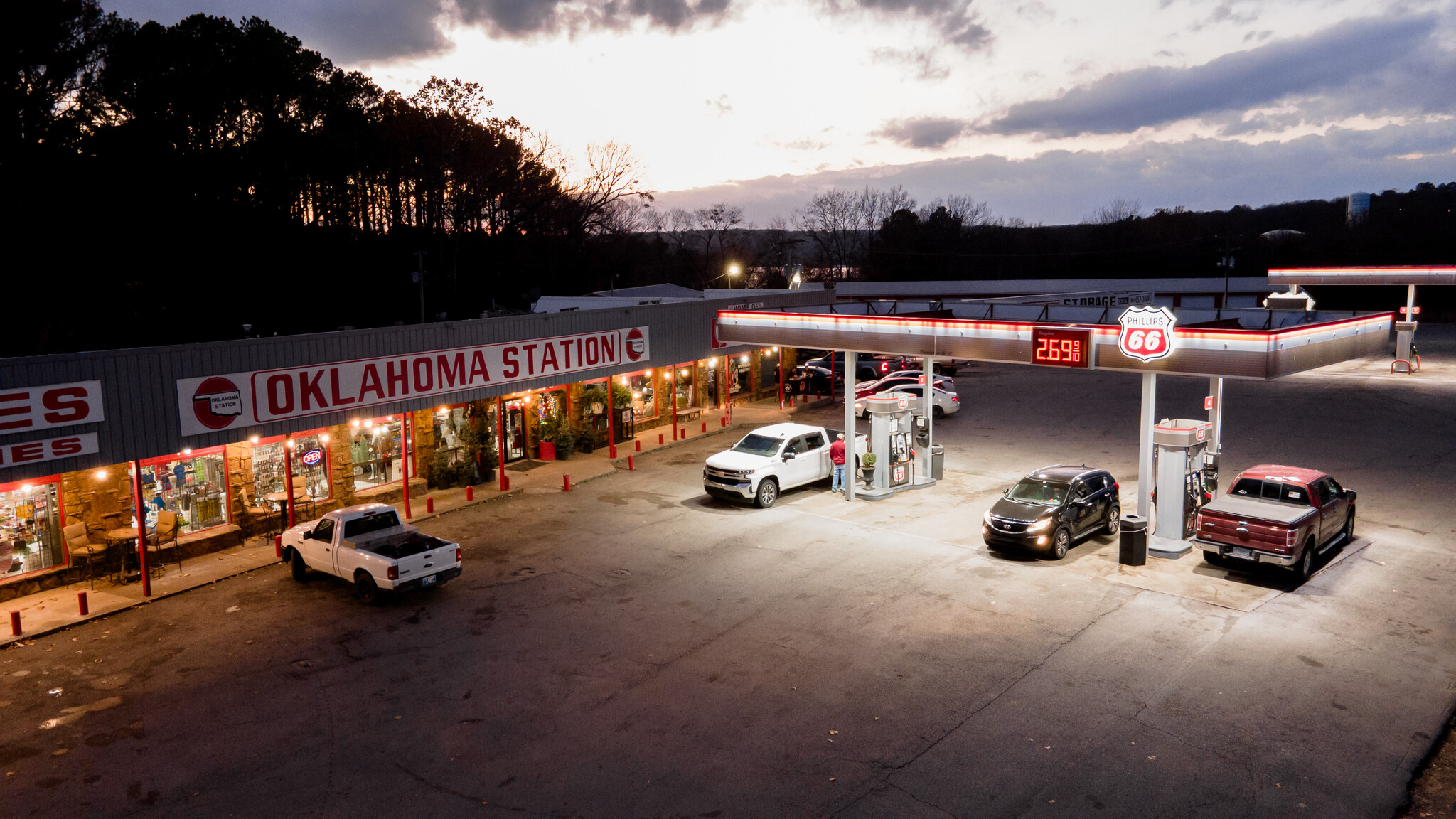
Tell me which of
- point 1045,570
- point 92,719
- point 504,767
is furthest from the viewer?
point 1045,570

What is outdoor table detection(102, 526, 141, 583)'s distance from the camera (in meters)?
17.3

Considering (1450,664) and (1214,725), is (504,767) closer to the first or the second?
(1214,725)

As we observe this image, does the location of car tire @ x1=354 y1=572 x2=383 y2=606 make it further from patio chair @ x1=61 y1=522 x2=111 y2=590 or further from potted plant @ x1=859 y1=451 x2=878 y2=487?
potted plant @ x1=859 y1=451 x2=878 y2=487

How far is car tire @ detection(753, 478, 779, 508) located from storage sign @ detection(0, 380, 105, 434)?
13662mm

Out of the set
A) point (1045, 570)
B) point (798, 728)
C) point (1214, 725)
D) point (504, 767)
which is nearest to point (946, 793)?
point (798, 728)

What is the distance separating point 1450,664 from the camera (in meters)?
12.5

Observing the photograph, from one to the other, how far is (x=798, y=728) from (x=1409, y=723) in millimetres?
7576

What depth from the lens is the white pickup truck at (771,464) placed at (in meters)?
21.7

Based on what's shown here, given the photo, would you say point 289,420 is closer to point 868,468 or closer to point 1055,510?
point 868,468

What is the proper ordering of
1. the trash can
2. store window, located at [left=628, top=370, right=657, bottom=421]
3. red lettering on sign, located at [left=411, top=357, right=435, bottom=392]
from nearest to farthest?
the trash can, red lettering on sign, located at [left=411, top=357, right=435, bottom=392], store window, located at [left=628, top=370, right=657, bottom=421]

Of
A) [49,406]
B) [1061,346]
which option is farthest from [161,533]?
[1061,346]

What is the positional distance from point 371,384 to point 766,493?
32.4ft

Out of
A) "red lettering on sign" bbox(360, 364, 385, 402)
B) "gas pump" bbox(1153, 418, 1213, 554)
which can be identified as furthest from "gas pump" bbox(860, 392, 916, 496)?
"red lettering on sign" bbox(360, 364, 385, 402)

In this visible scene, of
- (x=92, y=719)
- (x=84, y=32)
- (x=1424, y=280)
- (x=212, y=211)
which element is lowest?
(x=92, y=719)
